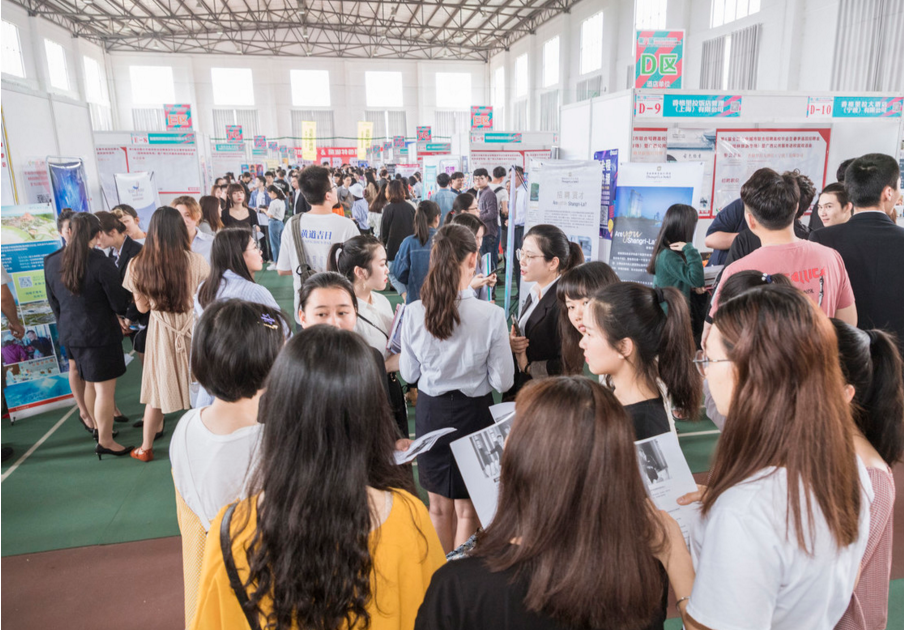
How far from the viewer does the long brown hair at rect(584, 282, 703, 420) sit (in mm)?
1580

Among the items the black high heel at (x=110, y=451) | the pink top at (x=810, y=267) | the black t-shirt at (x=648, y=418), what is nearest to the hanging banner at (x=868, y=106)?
the pink top at (x=810, y=267)

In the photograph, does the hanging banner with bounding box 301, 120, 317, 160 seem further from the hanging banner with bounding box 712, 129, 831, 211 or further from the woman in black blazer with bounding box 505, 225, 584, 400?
the woman in black blazer with bounding box 505, 225, 584, 400

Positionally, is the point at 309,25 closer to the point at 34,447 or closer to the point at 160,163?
the point at 160,163

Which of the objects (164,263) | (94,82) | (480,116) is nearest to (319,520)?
(164,263)

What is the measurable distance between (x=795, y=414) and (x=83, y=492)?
360cm

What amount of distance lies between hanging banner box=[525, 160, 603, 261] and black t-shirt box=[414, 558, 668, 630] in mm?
3406

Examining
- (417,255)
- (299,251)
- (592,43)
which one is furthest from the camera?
(592,43)

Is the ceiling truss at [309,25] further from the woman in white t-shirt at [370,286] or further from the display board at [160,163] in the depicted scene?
the woman in white t-shirt at [370,286]

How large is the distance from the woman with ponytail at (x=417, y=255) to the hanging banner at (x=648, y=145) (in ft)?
5.13

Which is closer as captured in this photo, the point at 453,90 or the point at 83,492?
the point at 83,492

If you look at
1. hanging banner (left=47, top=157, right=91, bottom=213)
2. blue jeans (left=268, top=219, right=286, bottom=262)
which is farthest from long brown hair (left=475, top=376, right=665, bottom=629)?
blue jeans (left=268, top=219, right=286, bottom=262)

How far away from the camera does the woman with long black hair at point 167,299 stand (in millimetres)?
3020

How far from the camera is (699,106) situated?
3990 mm

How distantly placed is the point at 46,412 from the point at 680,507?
186 inches
